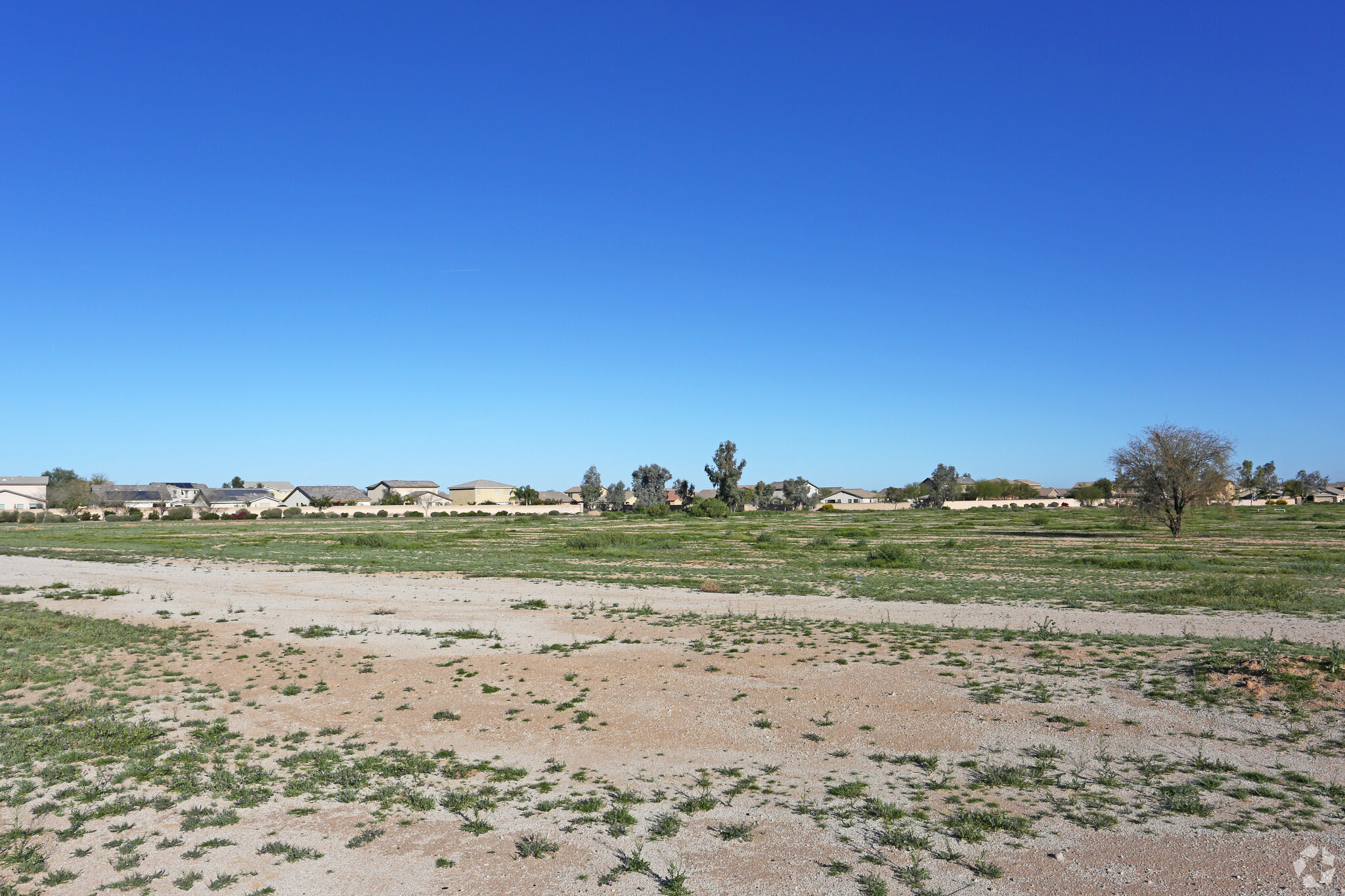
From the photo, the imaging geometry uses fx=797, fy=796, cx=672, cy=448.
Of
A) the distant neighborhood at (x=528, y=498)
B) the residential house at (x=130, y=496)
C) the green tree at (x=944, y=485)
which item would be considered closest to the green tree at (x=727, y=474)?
the distant neighborhood at (x=528, y=498)

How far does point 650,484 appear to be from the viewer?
5714 inches

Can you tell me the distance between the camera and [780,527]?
268 feet

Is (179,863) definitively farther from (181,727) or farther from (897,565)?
(897,565)

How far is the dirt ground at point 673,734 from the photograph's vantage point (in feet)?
25.3

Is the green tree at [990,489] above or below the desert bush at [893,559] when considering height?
above

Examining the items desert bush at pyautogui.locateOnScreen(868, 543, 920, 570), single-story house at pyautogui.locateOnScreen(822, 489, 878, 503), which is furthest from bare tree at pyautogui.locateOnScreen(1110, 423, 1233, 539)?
single-story house at pyautogui.locateOnScreen(822, 489, 878, 503)

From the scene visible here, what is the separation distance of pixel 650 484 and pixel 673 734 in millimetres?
133142

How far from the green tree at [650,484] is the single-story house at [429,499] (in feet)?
166

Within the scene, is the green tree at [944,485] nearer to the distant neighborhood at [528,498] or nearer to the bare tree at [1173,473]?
the distant neighborhood at [528,498]

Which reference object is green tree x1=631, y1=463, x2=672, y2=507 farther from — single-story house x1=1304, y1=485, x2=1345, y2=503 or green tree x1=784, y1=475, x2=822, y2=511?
single-story house x1=1304, y1=485, x2=1345, y2=503

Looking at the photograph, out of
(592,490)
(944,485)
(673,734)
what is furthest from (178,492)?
(673,734)

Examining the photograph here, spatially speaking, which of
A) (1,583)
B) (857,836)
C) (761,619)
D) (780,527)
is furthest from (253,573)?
(780,527)

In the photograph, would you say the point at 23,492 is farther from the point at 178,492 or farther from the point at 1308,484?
the point at 1308,484

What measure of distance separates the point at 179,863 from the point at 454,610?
54.1 feet
